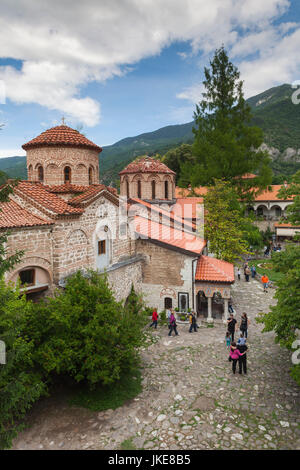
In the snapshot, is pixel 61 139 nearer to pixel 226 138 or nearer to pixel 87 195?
pixel 87 195

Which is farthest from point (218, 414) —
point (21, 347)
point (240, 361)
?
point (21, 347)

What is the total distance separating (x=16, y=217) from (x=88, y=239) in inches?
117

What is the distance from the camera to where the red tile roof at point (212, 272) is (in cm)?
1356

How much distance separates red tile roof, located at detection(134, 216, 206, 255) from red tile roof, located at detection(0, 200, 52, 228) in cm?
624

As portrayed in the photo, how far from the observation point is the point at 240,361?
901 centimetres

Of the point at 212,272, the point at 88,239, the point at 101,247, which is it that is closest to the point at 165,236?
the point at 212,272

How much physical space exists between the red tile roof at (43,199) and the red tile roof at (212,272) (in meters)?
6.93

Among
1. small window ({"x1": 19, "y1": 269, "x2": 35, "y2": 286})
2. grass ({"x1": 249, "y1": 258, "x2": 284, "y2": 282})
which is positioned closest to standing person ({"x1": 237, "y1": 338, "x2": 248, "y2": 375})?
small window ({"x1": 19, "y1": 269, "x2": 35, "y2": 286})

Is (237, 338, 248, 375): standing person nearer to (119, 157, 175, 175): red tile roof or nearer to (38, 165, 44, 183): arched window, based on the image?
(38, 165, 44, 183): arched window

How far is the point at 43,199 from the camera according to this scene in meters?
9.95

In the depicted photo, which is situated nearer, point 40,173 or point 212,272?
point 40,173

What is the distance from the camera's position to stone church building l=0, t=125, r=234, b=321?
940 centimetres

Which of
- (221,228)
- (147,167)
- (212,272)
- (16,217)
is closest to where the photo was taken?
(16,217)

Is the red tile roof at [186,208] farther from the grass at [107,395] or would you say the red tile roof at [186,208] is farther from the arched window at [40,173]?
the grass at [107,395]
